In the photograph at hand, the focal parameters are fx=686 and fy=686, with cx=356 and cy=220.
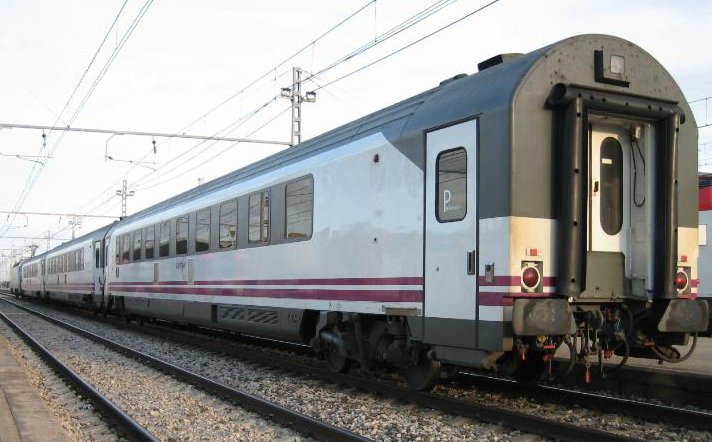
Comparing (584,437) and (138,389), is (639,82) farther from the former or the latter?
(138,389)

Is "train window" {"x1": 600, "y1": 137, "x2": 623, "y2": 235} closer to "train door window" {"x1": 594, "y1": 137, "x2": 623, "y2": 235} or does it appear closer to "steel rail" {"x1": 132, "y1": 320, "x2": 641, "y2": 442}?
"train door window" {"x1": 594, "y1": 137, "x2": 623, "y2": 235}

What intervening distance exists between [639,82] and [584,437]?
3736 mm

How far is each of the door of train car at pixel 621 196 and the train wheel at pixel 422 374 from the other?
7.07 ft

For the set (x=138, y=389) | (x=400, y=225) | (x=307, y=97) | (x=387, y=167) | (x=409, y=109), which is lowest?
(x=138, y=389)

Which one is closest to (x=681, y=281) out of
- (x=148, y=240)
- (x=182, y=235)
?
(x=182, y=235)

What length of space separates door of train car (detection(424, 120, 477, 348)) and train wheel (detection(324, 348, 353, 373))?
8.34 ft

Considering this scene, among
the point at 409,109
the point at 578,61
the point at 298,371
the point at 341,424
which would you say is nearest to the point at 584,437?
the point at 341,424

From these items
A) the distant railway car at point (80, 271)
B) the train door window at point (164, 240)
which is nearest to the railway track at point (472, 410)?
the train door window at point (164, 240)

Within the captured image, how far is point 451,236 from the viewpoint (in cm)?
697

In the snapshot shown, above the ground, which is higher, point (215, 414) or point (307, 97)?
point (307, 97)

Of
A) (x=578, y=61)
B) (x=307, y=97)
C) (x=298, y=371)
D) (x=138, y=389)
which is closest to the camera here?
(x=578, y=61)

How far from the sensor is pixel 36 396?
26.1 feet

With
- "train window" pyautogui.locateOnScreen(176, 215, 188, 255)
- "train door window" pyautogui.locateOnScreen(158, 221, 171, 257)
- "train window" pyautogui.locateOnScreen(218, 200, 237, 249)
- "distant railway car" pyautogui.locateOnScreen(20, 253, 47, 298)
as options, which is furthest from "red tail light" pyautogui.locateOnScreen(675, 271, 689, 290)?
"distant railway car" pyautogui.locateOnScreen(20, 253, 47, 298)

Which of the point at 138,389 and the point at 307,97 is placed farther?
the point at 307,97
